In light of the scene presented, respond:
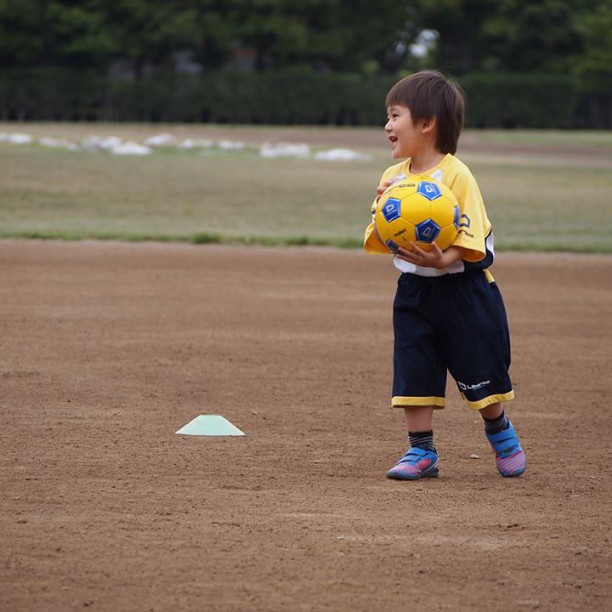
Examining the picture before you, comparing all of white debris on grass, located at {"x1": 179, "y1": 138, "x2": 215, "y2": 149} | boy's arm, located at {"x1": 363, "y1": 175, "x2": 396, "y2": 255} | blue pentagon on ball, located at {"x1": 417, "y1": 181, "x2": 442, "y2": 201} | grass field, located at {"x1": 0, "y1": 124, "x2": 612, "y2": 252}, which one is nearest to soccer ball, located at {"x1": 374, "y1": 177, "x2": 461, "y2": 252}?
blue pentagon on ball, located at {"x1": 417, "y1": 181, "x2": 442, "y2": 201}

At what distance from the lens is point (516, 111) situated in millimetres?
62094

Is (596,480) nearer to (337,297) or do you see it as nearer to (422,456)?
(422,456)

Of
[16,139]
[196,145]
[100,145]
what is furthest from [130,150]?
[16,139]

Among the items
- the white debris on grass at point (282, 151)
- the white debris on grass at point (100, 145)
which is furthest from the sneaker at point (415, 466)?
the white debris on grass at point (100, 145)

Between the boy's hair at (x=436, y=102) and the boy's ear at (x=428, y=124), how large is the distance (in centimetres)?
1

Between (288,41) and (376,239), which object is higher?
(288,41)

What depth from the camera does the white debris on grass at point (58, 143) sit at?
35.1 metres

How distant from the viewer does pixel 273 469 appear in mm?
5027

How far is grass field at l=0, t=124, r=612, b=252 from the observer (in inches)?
611

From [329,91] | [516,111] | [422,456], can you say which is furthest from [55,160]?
[516,111]

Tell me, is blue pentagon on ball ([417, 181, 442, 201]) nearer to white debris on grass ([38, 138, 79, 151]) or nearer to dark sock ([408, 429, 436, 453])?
dark sock ([408, 429, 436, 453])

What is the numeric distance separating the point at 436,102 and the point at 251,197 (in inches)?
644

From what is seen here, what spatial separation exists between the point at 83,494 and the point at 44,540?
0.60 m

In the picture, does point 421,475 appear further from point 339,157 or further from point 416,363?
point 339,157
